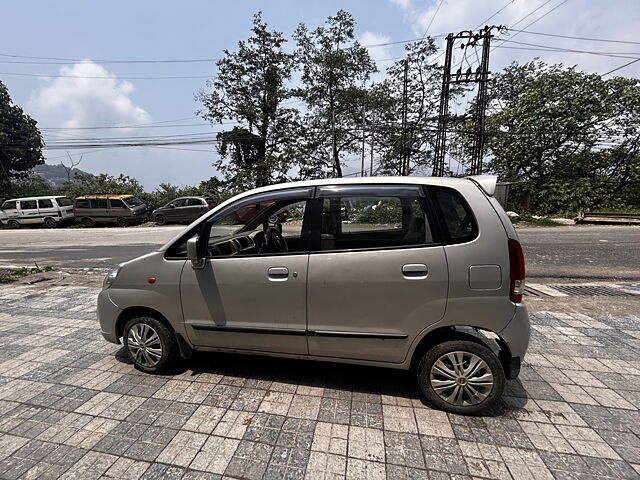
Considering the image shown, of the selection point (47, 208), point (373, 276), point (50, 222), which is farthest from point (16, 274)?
point (47, 208)

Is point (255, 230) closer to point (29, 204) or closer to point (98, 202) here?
point (98, 202)

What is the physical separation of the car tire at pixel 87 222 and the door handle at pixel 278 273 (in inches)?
835

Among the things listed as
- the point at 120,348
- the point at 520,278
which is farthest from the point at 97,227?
the point at 520,278

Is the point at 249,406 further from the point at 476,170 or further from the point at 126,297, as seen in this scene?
the point at 476,170

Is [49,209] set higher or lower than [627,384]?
higher

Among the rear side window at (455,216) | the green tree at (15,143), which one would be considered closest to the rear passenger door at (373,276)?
the rear side window at (455,216)

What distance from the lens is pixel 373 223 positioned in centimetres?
275

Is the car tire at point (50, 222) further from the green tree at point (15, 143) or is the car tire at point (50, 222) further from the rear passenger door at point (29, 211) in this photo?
the green tree at point (15, 143)

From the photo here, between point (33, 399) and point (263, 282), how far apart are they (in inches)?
87.2

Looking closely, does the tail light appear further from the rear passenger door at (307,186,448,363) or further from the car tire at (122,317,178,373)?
the car tire at (122,317,178,373)

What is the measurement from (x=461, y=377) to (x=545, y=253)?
27.0 ft

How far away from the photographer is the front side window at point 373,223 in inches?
94.5

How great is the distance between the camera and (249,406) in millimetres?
2535

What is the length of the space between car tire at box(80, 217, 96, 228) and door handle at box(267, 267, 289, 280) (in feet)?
69.6
